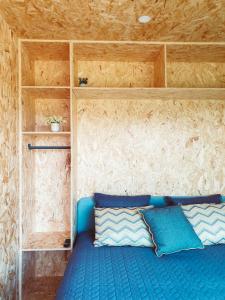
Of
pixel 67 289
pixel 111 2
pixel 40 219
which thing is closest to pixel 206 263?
pixel 67 289

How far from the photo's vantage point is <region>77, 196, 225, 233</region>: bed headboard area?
8.14 feet

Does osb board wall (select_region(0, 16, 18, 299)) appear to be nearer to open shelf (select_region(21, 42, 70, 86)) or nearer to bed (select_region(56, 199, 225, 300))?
open shelf (select_region(21, 42, 70, 86))

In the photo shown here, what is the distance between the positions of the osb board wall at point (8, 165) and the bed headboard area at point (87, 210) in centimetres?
64

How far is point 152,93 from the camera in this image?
2.42 m

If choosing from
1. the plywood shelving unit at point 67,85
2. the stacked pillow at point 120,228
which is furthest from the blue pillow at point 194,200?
the plywood shelving unit at point 67,85

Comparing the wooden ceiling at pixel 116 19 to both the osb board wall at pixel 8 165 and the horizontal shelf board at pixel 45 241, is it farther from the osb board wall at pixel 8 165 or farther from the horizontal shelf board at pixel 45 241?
the horizontal shelf board at pixel 45 241

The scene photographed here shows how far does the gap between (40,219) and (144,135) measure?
1521 millimetres

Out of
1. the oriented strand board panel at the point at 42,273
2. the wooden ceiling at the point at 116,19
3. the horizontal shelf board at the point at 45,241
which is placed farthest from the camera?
the oriented strand board panel at the point at 42,273

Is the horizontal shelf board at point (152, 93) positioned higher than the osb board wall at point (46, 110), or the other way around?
the horizontal shelf board at point (152, 93)

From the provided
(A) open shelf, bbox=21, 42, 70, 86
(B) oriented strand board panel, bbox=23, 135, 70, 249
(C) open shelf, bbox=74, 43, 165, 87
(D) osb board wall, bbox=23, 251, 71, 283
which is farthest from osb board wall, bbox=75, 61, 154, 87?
(D) osb board wall, bbox=23, 251, 71, 283

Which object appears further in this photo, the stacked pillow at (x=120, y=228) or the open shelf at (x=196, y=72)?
the open shelf at (x=196, y=72)

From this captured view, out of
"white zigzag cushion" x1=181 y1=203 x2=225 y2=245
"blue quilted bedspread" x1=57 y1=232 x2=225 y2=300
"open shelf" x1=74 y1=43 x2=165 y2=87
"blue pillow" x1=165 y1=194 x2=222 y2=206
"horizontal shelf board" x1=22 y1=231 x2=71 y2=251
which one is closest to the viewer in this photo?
"blue quilted bedspread" x1=57 y1=232 x2=225 y2=300

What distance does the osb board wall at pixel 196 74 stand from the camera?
273 cm

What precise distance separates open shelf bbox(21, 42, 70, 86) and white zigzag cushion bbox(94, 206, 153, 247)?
1.57m
